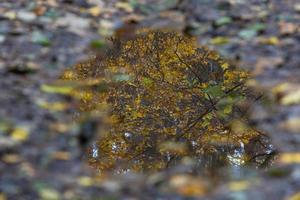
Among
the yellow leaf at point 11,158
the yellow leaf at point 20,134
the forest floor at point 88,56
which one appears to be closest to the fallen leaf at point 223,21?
the forest floor at point 88,56

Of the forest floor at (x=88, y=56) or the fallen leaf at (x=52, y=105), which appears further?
the fallen leaf at (x=52, y=105)

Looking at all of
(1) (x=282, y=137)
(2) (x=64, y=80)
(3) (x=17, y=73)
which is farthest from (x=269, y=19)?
(3) (x=17, y=73)

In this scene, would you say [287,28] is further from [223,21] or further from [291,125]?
[291,125]

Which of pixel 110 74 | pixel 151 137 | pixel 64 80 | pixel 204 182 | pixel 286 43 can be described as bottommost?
pixel 151 137

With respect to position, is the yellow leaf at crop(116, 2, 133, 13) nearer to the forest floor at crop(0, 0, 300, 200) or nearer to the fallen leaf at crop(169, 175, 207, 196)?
the forest floor at crop(0, 0, 300, 200)

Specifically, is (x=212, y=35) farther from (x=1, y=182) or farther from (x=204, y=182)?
(x=1, y=182)

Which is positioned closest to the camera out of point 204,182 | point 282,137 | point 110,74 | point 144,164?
point 204,182

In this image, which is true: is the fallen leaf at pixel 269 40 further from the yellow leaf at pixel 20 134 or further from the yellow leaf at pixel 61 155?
the yellow leaf at pixel 20 134
